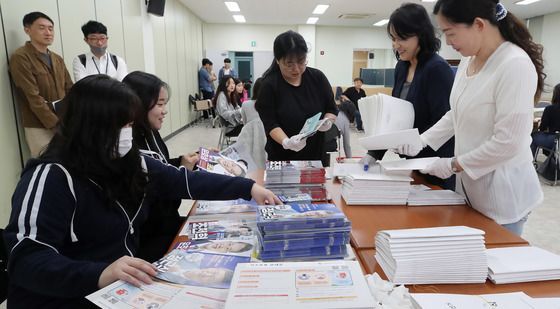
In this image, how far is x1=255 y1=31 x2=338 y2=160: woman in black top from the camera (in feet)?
6.28

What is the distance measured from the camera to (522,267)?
0.92 m

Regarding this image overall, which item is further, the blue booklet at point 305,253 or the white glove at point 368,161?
the white glove at point 368,161

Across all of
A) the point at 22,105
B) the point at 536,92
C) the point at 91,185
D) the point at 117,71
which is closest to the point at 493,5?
the point at 536,92

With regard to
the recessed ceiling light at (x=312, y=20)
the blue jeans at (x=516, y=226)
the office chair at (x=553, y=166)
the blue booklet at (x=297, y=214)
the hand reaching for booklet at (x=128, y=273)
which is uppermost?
the recessed ceiling light at (x=312, y=20)

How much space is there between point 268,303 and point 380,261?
0.42 m

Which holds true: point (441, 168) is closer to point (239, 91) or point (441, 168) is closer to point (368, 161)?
point (368, 161)

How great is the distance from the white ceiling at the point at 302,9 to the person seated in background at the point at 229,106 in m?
3.09

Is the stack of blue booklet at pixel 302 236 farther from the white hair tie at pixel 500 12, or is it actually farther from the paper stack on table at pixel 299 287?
the white hair tie at pixel 500 12

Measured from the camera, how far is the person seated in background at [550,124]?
4129 millimetres

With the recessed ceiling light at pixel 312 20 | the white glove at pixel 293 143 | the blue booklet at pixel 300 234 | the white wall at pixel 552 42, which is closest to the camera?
the blue booklet at pixel 300 234

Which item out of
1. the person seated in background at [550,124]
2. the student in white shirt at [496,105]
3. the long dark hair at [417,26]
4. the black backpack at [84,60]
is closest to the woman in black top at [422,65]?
the long dark hair at [417,26]

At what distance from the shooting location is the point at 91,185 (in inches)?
Result: 39.7

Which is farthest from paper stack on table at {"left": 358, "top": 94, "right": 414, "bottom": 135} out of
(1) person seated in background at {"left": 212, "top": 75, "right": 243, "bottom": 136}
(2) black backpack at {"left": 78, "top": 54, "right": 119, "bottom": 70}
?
(1) person seated in background at {"left": 212, "top": 75, "right": 243, "bottom": 136}

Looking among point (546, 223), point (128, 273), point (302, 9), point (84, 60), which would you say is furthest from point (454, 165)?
point (302, 9)
